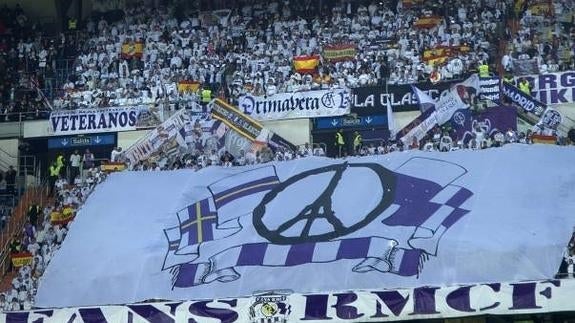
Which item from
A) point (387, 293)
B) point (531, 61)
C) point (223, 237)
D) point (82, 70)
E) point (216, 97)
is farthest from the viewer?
point (82, 70)

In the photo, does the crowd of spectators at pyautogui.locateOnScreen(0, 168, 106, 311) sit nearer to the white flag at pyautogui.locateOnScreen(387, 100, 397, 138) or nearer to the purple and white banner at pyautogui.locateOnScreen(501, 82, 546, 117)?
the white flag at pyautogui.locateOnScreen(387, 100, 397, 138)

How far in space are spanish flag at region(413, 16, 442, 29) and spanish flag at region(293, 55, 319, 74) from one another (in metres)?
2.93

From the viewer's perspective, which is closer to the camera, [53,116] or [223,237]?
[223,237]

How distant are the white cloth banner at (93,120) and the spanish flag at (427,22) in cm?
793

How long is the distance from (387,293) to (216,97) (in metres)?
10.1

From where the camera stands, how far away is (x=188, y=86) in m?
31.8

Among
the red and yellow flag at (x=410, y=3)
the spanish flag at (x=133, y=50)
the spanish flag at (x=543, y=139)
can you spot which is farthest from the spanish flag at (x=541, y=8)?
the spanish flag at (x=133, y=50)

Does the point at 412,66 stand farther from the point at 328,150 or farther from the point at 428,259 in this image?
the point at 428,259

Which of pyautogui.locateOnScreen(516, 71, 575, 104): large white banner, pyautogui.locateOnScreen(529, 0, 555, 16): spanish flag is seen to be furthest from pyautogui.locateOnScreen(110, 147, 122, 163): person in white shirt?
pyautogui.locateOnScreen(529, 0, 555, 16): spanish flag

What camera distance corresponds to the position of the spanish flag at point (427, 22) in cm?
3170

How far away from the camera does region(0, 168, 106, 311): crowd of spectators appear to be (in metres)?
27.0

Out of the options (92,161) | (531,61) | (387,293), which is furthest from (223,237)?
(531,61)

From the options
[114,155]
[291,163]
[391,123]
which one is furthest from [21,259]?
[391,123]

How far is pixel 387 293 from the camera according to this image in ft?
73.8
